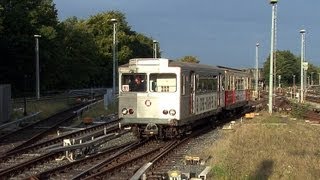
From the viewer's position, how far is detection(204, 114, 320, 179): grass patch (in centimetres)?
1257

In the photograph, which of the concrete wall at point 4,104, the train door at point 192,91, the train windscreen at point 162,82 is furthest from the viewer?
the concrete wall at point 4,104

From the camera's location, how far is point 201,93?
23.3 metres

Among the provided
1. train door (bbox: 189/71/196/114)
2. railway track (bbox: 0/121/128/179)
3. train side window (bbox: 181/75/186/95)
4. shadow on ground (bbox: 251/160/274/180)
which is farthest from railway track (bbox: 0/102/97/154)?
shadow on ground (bbox: 251/160/274/180)

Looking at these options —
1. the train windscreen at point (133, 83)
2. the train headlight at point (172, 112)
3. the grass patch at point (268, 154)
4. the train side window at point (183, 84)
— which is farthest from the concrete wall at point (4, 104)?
the grass patch at point (268, 154)

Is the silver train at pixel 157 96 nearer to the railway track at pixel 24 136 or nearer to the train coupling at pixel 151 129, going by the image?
the train coupling at pixel 151 129

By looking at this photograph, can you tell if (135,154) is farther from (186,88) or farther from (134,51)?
(134,51)

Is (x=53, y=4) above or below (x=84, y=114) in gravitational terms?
above

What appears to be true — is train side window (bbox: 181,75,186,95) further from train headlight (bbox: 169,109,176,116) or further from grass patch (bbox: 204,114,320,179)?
grass patch (bbox: 204,114,320,179)

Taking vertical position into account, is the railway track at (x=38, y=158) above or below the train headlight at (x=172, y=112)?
below

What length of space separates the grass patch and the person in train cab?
12.1ft

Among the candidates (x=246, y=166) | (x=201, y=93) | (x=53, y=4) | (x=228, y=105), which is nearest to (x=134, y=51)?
(x=53, y=4)

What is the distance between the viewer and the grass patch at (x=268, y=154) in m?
12.6

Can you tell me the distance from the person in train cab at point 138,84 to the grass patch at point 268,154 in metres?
3.69

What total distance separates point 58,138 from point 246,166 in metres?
10.5
